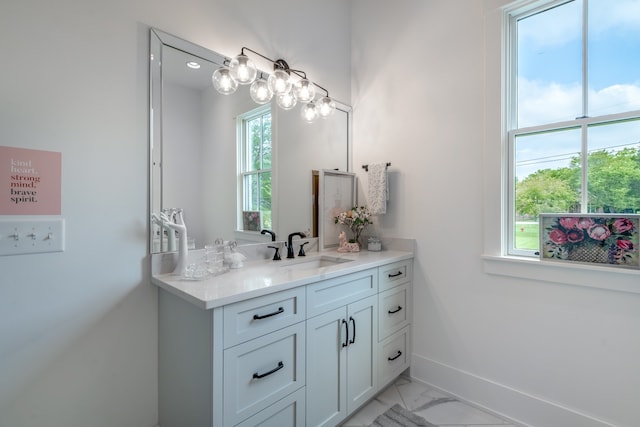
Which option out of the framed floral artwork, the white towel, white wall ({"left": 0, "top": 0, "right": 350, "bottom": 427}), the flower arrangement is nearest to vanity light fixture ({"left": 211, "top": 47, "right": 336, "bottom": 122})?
white wall ({"left": 0, "top": 0, "right": 350, "bottom": 427})

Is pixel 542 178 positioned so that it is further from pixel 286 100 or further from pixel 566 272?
pixel 286 100

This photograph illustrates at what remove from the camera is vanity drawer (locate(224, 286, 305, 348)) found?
1.15 m

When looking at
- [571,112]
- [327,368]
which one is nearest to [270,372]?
[327,368]

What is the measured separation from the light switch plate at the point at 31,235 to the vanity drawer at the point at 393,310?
1.66 m

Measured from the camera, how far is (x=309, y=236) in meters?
2.25

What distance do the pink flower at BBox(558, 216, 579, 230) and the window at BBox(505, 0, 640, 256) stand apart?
0.07m

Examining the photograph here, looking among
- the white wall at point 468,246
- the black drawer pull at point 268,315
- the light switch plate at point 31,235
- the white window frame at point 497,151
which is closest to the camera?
the light switch plate at point 31,235

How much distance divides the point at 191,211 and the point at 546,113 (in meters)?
2.09

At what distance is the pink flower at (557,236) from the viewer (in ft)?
5.23

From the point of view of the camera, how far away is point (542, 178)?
1710 mm

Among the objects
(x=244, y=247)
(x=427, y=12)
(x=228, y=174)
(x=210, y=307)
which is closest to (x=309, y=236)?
(x=244, y=247)

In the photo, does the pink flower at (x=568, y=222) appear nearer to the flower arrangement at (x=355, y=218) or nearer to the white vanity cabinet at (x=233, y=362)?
the flower arrangement at (x=355, y=218)

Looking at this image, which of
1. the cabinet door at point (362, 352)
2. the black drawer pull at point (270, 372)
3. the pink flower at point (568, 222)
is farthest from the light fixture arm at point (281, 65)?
the pink flower at point (568, 222)

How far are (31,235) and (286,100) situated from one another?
1.46m
